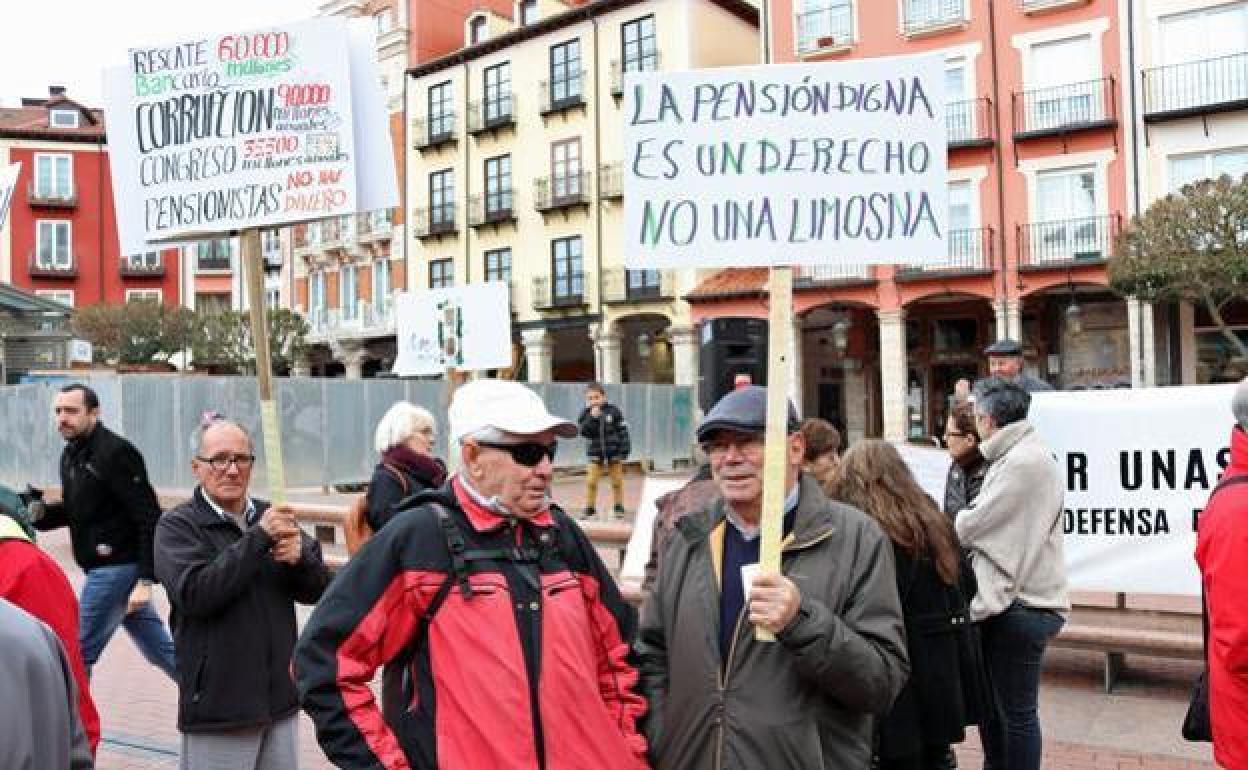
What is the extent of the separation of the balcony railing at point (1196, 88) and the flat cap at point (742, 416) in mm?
25682

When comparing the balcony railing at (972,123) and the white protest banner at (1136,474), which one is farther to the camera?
the balcony railing at (972,123)

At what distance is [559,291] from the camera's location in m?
36.8

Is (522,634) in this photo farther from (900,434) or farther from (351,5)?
(351,5)

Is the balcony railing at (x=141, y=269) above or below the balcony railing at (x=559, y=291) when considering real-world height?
above

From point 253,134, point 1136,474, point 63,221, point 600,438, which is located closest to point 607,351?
point 600,438

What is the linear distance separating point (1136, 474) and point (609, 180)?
28944 millimetres

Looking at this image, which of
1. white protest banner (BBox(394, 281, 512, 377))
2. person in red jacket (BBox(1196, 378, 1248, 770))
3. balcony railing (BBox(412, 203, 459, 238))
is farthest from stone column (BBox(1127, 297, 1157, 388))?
person in red jacket (BBox(1196, 378, 1248, 770))

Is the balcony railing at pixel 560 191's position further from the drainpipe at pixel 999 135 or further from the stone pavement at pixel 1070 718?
the stone pavement at pixel 1070 718

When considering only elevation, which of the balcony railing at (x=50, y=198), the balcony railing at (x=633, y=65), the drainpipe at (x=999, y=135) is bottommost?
the drainpipe at (x=999, y=135)

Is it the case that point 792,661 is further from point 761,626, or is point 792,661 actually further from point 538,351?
point 538,351

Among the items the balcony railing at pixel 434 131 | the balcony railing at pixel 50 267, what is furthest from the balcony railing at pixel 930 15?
the balcony railing at pixel 50 267

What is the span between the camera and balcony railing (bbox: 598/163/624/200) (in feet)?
114

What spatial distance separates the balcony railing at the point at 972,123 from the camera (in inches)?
1099

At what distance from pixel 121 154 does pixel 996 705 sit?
4.36m
